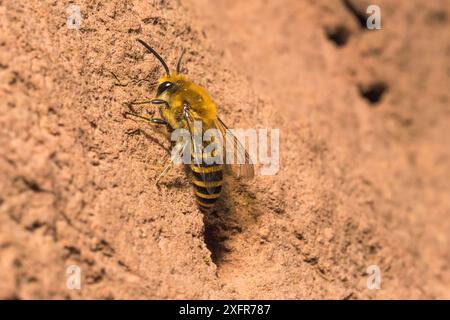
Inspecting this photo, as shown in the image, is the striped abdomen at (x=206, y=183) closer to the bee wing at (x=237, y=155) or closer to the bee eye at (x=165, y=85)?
the bee wing at (x=237, y=155)

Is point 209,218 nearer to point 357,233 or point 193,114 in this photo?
point 193,114

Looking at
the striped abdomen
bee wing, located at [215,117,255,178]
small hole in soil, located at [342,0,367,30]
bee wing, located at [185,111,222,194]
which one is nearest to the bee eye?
bee wing, located at [185,111,222,194]

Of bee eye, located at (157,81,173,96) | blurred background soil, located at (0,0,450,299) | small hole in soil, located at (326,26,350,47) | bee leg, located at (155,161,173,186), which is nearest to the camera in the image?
blurred background soil, located at (0,0,450,299)

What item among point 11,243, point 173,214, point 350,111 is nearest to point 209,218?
point 173,214

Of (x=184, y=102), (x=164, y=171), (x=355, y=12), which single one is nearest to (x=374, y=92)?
(x=355, y=12)

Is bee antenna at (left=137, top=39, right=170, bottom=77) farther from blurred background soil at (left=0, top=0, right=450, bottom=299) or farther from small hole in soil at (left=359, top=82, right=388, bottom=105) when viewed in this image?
small hole in soil at (left=359, top=82, right=388, bottom=105)

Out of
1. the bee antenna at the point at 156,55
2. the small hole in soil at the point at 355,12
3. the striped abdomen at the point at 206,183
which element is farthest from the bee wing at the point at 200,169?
the small hole in soil at the point at 355,12
